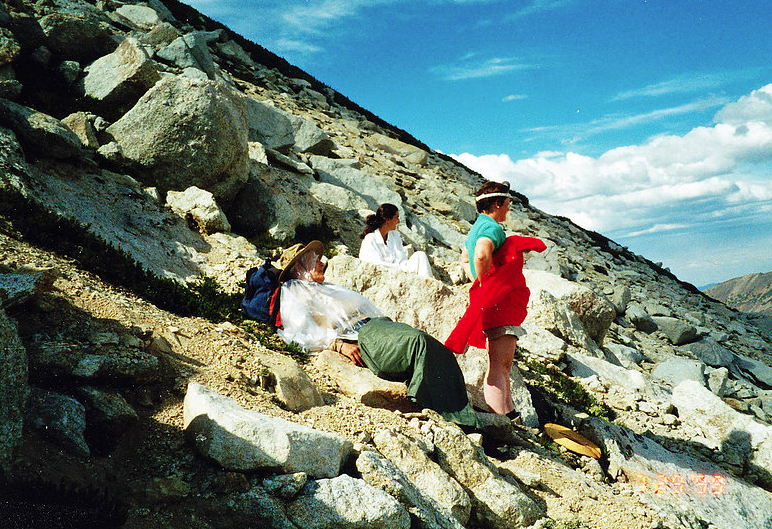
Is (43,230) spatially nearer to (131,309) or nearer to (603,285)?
(131,309)

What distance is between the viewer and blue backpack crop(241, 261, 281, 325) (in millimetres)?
7234

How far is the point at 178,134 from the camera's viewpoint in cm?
1001

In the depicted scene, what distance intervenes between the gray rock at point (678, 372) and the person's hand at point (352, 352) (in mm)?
9121

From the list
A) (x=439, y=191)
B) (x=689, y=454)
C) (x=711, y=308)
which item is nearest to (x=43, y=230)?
(x=689, y=454)

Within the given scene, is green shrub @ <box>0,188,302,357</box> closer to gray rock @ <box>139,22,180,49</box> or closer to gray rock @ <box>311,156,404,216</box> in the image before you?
gray rock @ <box>311,156,404,216</box>

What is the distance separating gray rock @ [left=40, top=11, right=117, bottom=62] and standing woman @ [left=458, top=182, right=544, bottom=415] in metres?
12.3

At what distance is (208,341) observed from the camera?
591 centimetres

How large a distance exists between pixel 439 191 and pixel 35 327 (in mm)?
17158

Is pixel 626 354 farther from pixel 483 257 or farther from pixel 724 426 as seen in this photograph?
pixel 483 257

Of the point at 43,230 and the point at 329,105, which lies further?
the point at 329,105

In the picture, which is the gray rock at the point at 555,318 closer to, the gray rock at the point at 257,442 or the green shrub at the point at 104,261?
the green shrub at the point at 104,261

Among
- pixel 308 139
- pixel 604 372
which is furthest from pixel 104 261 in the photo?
pixel 308 139

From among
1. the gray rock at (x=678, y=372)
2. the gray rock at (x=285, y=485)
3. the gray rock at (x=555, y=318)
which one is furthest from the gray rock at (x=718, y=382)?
the gray rock at (x=285, y=485)

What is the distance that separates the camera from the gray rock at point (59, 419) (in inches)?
130
